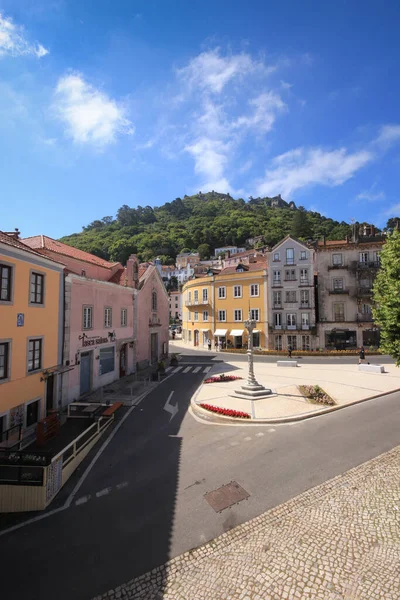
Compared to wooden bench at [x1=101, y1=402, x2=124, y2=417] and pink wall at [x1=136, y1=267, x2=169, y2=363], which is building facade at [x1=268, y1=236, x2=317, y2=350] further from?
wooden bench at [x1=101, y1=402, x2=124, y2=417]

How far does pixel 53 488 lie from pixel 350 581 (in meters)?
7.78

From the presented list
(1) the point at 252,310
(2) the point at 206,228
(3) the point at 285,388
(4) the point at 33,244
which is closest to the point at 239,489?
(3) the point at 285,388

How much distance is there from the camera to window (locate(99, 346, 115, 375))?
21.2 m

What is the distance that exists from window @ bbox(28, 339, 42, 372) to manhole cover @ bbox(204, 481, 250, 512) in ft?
34.8

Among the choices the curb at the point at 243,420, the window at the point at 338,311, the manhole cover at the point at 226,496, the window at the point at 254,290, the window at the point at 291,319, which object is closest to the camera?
the manhole cover at the point at 226,496

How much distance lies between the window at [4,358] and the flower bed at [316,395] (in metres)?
15.7

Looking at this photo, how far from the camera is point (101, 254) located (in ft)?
334

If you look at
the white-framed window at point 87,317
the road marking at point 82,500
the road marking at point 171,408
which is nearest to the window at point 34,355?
the white-framed window at point 87,317

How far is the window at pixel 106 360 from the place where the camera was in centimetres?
2125

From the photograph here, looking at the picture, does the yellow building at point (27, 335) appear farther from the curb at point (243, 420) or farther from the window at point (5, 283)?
the curb at point (243, 420)

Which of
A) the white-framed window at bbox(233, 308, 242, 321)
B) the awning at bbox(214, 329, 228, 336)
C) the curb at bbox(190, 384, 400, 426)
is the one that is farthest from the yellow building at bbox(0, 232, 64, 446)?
the white-framed window at bbox(233, 308, 242, 321)

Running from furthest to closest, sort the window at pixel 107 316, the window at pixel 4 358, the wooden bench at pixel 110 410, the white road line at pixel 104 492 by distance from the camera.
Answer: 1. the window at pixel 107 316
2. the wooden bench at pixel 110 410
3. the window at pixel 4 358
4. the white road line at pixel 104 492

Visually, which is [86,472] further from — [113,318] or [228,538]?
[113,318]

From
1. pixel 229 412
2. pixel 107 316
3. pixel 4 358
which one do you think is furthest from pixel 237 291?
pixel 4 358
